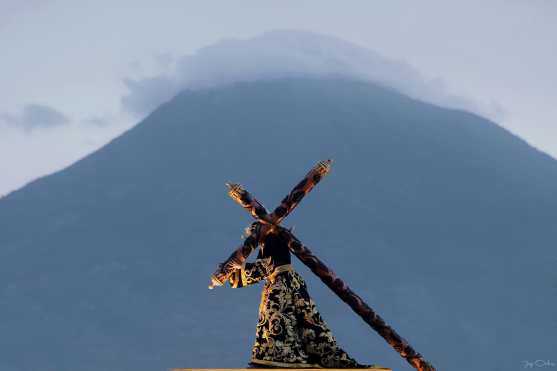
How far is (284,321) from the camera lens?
15438mm

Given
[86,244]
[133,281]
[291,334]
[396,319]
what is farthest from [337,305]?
[291,334]

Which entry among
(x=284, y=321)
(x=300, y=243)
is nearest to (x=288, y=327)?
(x=284, y=321)

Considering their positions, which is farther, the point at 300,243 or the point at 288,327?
the point at 300,243

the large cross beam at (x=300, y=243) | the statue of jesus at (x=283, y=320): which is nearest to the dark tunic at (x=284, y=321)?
the statue of jesus at (x=283, y=320)

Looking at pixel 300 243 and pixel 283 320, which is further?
pixel 300 243

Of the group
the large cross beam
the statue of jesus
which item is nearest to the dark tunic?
the statue of jesus

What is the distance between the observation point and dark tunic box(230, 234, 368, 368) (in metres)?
15.3

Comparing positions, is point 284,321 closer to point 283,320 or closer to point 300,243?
point 283,320

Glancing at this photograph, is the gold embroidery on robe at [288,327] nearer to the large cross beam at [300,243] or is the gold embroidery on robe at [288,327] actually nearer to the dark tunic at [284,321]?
the dark tunic at [284,321]

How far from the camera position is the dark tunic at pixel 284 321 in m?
15.3

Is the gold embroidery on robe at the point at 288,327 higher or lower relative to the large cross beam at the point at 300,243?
lower

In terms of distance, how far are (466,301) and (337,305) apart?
25.7m

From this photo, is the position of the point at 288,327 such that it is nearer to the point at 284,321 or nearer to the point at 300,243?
the point at 284,321

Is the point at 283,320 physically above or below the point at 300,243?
below
